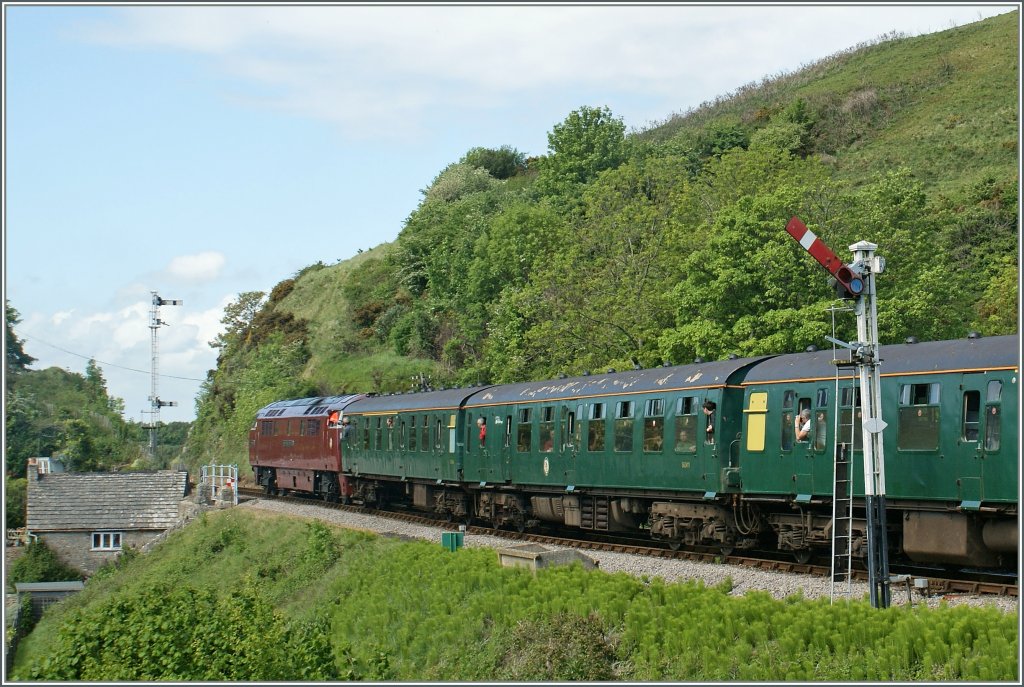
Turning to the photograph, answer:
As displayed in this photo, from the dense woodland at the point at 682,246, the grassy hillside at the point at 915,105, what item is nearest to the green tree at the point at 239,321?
the dense woodland at the point at 682,246

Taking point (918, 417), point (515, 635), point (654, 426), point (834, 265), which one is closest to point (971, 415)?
point (918, 417)

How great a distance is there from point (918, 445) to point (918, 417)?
40 cm

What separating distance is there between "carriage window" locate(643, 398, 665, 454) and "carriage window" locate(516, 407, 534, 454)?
5.18m

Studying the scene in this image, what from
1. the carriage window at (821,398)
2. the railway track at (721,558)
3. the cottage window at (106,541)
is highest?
the carriage window at (821,398)

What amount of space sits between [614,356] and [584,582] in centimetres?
2178

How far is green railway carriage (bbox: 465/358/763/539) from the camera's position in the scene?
21172mm

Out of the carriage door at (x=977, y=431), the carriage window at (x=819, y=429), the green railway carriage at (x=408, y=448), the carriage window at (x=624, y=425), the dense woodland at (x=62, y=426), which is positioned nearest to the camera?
the carriage door at (x=977, y=431)

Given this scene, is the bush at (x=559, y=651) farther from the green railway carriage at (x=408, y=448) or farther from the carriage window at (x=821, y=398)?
the green railway carriage at (x=408, y=448)

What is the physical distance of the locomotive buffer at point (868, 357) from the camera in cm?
1427

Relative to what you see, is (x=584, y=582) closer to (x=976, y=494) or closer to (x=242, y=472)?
(x=976, y=494)

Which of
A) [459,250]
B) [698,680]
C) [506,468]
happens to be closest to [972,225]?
[459,250]

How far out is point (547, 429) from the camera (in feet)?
88.5

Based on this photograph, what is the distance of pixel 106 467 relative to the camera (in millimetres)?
92312

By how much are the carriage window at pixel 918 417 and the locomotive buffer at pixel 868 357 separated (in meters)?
2.41
